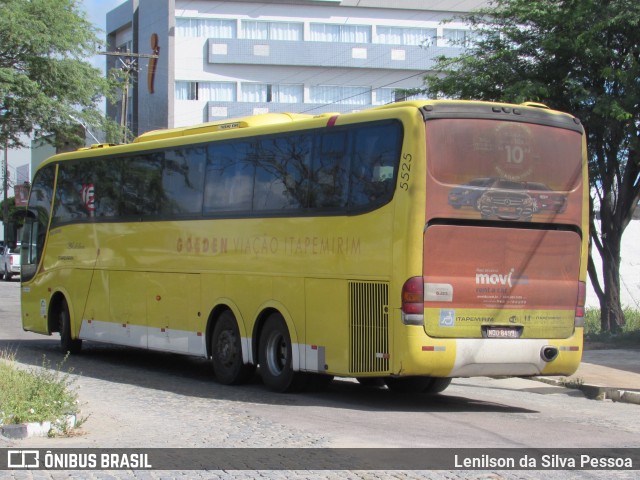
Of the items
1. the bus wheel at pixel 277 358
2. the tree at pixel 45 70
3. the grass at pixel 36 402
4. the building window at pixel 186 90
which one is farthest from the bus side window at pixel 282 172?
the building window at pixel 186 90

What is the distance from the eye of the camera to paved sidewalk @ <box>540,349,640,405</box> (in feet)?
46.8

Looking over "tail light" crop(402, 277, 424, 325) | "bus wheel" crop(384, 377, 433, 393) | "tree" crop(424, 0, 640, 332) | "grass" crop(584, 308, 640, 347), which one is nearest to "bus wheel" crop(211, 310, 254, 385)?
"bus wheel" crop(384, 377, 433, 393)

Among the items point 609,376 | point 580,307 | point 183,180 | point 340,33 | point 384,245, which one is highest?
point 340,33

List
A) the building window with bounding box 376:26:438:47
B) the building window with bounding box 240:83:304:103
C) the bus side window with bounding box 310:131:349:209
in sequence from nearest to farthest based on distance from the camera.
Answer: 1. the bus side window with bounding box 310:131:349:209
2. the building window with bounding box 240:83:304:103
3. the building window with bounding box 376:26:438:47

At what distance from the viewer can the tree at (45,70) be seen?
28.8 metres

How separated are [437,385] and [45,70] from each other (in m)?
20.4

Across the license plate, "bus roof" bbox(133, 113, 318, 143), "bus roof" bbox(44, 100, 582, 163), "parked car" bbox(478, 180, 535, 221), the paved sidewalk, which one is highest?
"bus roof" bbox(133, 113, 318, 143)

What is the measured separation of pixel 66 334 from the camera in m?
18.8

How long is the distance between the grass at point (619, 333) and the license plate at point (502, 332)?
9.35 metres

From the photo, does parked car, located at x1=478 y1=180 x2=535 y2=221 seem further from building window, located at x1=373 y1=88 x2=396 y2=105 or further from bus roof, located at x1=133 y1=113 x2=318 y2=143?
building window, located at x1=373 y1=88 x2=396 y2=105

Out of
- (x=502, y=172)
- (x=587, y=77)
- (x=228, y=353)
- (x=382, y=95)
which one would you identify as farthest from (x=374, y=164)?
(x=382, y=95)

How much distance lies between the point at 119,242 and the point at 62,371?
251 centimetres

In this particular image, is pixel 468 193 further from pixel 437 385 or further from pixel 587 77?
pixel 587 77

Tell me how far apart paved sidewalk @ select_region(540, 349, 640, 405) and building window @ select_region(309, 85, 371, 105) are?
134 ft
